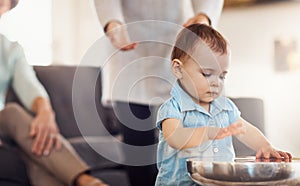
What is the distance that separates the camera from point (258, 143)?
1092 millimetres

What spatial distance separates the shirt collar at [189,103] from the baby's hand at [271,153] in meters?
0.10

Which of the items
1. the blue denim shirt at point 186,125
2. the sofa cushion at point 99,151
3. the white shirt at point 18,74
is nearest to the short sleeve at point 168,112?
the blue denim shirt at point 186,125

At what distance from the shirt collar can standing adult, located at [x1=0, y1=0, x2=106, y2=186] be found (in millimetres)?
217

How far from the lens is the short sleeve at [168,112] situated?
104 cm

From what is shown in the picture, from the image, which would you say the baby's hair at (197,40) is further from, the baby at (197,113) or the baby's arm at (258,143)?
the baby's arm at (258,143)

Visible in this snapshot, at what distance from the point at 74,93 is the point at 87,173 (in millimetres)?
149

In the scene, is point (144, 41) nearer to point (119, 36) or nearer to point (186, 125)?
point (119, 36)

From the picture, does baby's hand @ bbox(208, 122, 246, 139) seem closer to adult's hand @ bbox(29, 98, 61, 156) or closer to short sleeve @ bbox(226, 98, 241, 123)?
short sleeve @ bbox(226, 98, 241, 123)

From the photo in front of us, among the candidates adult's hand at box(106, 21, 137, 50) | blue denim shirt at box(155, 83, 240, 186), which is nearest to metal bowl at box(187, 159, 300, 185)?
blue denim shirt at box(155, 83, 240, 186)

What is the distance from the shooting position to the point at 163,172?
1.07 meters

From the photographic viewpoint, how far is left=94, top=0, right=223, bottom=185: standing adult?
1105 millimetres

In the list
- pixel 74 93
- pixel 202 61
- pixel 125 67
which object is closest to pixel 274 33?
pixel 202 61

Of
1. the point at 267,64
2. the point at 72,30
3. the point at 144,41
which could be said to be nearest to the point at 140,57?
the point at 144,41

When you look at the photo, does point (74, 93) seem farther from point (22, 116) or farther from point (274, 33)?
point (274, 33)
